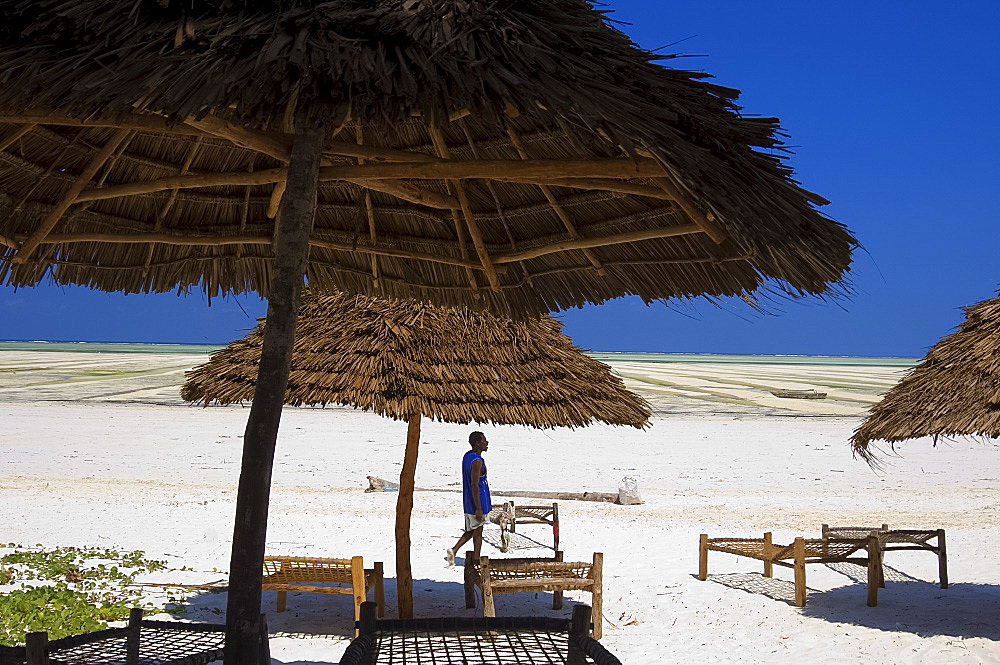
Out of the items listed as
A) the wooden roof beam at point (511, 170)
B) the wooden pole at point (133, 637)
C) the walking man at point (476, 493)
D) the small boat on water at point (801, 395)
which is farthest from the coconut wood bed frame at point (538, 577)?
the small boat on water at point (801, 395)

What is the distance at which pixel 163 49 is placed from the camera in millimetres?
2648

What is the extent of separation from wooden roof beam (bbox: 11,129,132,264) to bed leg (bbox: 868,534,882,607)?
650cm

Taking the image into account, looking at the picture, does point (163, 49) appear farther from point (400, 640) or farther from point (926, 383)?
point (926, 383)

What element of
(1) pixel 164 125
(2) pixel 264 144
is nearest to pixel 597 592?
(2) pixel 264 144

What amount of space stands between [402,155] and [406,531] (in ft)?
12.5

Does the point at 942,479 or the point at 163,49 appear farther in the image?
the point at 942,479

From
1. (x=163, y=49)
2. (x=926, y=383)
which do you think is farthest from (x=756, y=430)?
(x=163, y=49)

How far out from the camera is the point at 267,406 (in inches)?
119

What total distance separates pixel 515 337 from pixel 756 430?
20765mm

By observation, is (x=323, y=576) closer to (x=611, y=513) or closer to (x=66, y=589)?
(x=66, y=589)

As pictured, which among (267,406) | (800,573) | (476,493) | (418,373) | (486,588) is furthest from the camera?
(476,493)

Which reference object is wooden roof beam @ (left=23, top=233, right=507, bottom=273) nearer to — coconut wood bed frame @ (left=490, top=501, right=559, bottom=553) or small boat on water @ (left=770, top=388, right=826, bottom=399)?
coconut wood bed frame @ (left=490, top=501, right=559, bottom=553)

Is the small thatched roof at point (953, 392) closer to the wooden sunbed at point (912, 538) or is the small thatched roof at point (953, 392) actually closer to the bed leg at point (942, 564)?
the wooden sunbed at point (912, 538)

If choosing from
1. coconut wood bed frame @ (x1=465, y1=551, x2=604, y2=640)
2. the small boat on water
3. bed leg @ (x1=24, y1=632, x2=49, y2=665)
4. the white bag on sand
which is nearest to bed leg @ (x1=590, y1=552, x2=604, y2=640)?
coconut wood bed frame @ (x1=465, y1=551, x2=604, y2=640)
